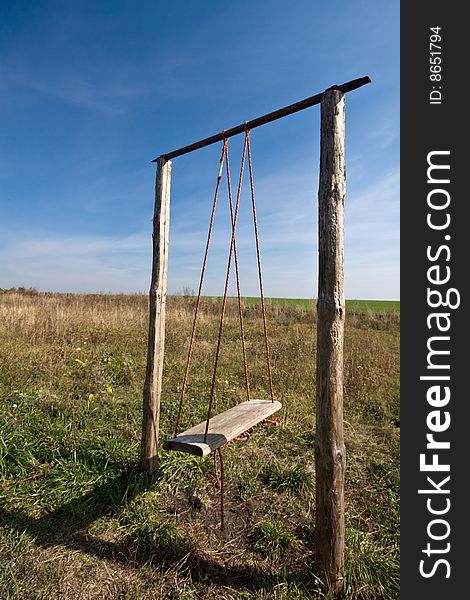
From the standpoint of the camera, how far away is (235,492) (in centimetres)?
310

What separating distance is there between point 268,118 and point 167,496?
3.22 m

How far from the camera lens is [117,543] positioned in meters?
2.50

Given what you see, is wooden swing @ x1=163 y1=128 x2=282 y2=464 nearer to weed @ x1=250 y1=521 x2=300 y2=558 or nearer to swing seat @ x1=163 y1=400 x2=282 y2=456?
swing seat @ x1=163 y1=400 x2=282 y2=456

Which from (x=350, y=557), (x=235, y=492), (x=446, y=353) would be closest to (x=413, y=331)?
(x=446, y=353)

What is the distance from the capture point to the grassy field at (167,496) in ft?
7.21

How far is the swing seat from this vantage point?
215 cm

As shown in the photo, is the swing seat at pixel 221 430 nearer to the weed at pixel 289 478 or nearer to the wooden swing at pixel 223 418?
the wooden swing at pixel 223 418

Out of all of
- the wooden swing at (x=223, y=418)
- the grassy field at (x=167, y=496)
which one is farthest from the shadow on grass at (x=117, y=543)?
the wooden swing at (x=223, y=418)

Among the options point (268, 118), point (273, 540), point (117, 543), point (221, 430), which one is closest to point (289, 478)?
point (273, 540)

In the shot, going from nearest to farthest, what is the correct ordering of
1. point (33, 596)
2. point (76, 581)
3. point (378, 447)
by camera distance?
point (33, 596), point (76, 581), point (378, 447)

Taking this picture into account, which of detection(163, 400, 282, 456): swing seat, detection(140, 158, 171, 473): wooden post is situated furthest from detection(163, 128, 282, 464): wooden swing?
detection(140, 158, 171, 473): wooden post

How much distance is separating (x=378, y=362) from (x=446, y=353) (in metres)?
5.16

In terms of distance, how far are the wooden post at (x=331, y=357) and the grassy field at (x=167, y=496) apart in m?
0.27

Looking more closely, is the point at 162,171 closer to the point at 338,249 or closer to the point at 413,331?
the point at 338,249
